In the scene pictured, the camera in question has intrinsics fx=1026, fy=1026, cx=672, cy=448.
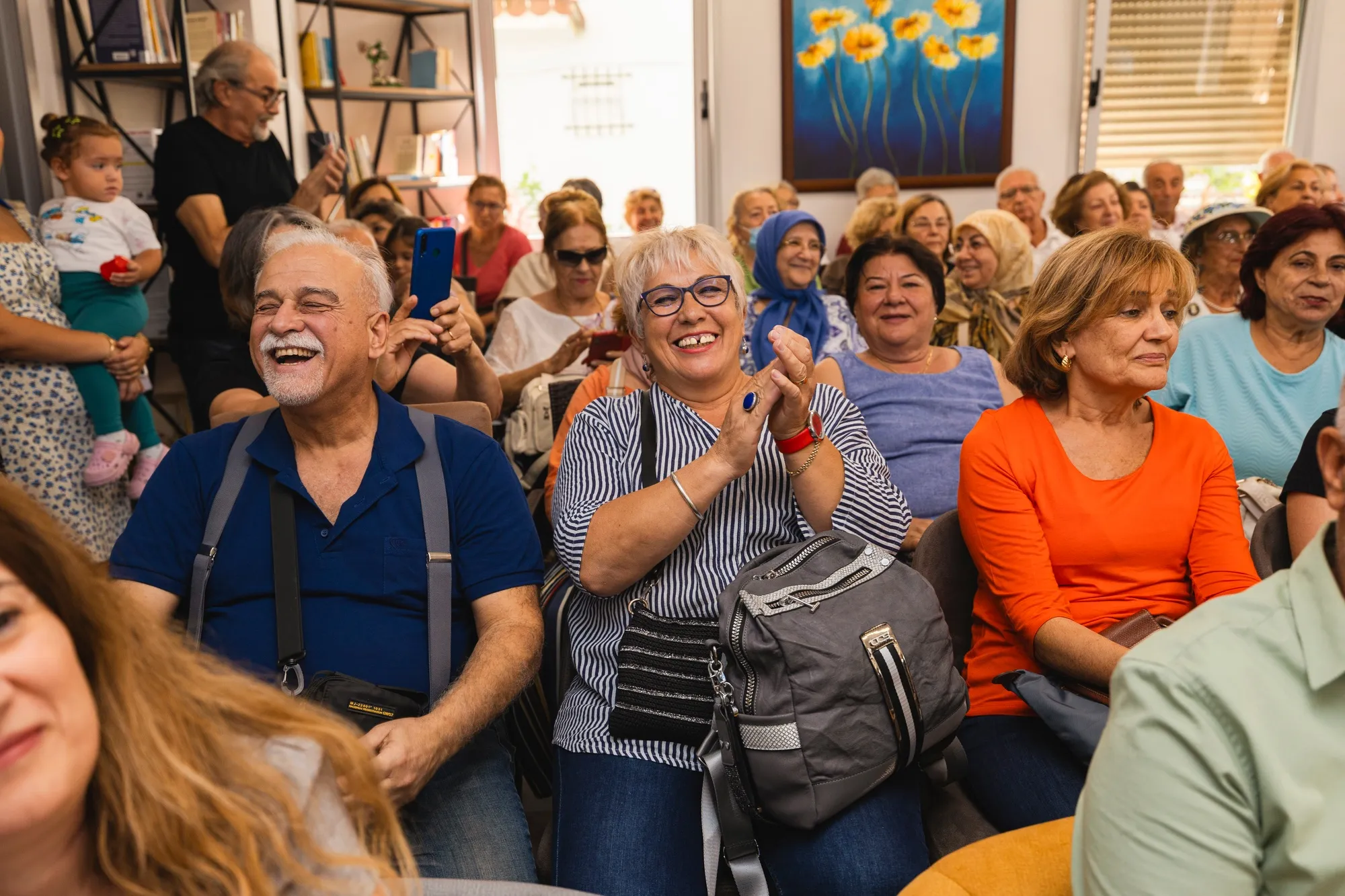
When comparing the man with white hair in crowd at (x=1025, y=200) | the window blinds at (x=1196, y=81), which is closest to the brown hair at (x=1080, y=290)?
the man with white hair in crowd at (x=1025, y=200)

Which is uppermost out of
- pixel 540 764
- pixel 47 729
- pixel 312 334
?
pixel 312 334

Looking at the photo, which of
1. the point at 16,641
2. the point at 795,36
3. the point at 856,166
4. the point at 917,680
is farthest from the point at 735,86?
the point at 16,641

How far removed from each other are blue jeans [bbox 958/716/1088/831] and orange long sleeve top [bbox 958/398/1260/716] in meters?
0.06

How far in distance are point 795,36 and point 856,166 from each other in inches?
36.3

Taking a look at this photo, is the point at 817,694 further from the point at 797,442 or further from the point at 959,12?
the point at 959,12

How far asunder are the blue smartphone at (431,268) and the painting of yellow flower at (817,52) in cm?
495

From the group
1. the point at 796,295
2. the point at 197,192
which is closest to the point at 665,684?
the point at 796,295

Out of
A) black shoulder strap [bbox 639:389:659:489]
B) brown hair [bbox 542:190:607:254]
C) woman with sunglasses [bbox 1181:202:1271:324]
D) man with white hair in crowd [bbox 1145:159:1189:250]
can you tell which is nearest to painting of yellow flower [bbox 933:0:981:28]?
man with white hair in crowd [bbox 1145:159:1189:250]

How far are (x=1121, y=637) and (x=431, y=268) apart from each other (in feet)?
5.36

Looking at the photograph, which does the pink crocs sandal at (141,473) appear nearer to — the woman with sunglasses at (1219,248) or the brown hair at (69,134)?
the brown hair at (69,134)

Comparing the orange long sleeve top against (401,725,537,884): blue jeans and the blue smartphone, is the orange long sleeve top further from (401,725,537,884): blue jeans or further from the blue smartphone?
the blue smartphone

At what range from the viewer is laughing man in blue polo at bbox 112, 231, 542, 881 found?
162cm

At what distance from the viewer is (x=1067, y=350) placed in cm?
192

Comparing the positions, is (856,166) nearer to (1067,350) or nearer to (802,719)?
(1067,350)
